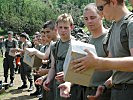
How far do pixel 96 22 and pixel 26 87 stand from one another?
25.4 feet

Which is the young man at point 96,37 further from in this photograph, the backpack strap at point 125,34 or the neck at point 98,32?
the backpack strap at point 125,34

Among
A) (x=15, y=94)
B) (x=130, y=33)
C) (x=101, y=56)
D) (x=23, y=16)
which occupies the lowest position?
(x=15, y=94)

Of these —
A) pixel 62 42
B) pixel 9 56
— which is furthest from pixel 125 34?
pixel 9 56

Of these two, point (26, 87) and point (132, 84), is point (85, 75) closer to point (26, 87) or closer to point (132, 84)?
point (132, 84)

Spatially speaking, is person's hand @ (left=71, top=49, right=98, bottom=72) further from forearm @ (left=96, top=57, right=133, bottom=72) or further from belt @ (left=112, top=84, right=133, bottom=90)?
belt @ (left=112, top=84, right=133, bottom=90)

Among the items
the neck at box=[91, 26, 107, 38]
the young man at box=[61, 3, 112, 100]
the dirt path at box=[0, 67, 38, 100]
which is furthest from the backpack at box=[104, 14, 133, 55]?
the dirt path at box=[0, 67, 38, 100]

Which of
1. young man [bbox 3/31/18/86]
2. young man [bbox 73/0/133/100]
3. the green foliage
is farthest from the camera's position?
the green foliage

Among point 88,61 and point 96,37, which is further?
point 96,37

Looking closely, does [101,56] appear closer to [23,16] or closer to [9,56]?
[9,56]

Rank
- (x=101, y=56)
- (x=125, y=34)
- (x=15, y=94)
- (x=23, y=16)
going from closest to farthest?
(x=125, y=34) → (x=101, y=56) → (x=15, y=94) → (x=23, y=16)

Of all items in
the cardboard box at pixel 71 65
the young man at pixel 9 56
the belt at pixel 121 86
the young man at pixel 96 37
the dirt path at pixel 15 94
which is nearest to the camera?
the cardboard box at pixel 71 65

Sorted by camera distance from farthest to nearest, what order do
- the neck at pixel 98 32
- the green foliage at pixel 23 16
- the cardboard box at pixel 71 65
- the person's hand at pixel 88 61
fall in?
the green foliage at pixel 23 16 → the neck at pixel 98 32 → the cardboard box at pixel 71 65 → the person's hand at pixel 88 61

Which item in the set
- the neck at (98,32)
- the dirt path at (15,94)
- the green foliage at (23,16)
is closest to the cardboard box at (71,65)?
the neck at (98,32)

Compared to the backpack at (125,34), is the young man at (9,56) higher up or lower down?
lower down
